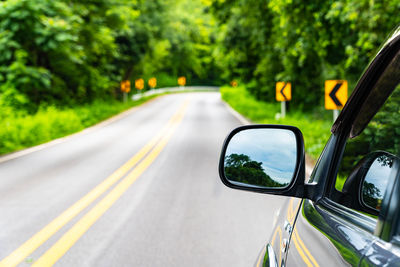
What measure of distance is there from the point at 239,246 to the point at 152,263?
3.18ft

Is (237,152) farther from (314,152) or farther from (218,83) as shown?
(218,83)

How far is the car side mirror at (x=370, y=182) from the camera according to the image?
1.57 meters

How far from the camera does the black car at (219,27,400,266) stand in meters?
1.54

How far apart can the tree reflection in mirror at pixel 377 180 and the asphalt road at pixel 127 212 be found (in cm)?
262

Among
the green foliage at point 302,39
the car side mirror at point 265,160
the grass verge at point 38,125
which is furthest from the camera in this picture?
the grass verge at point 38,125

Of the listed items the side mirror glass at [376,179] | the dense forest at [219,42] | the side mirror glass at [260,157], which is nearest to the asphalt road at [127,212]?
the side mirror glass at [260,157]

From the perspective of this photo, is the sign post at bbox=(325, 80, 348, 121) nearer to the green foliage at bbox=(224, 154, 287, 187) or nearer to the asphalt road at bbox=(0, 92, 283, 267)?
the asphalt road at bbox=(0, 92, 283, 267)

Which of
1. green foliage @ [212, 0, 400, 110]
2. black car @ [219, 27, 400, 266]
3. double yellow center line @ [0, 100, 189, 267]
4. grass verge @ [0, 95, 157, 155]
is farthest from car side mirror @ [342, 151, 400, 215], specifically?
grass verge @ [0, 95, 157, 155]

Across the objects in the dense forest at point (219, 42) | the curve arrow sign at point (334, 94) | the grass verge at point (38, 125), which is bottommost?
the grass verge at point (38, 125)

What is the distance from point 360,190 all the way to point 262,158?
413 mm

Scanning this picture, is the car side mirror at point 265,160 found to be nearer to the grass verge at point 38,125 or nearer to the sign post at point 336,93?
the sign post at point 336,93

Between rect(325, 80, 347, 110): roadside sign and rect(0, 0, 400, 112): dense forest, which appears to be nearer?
rect(325, 80, 347, 110): roadside sign

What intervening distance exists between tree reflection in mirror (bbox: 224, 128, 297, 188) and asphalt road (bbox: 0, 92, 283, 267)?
2366mm

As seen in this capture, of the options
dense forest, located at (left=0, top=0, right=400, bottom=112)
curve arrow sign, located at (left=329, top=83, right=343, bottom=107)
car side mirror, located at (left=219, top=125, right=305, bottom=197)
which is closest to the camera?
car side mirror, located at (left=219, top=125, right=305, bottom=197)
